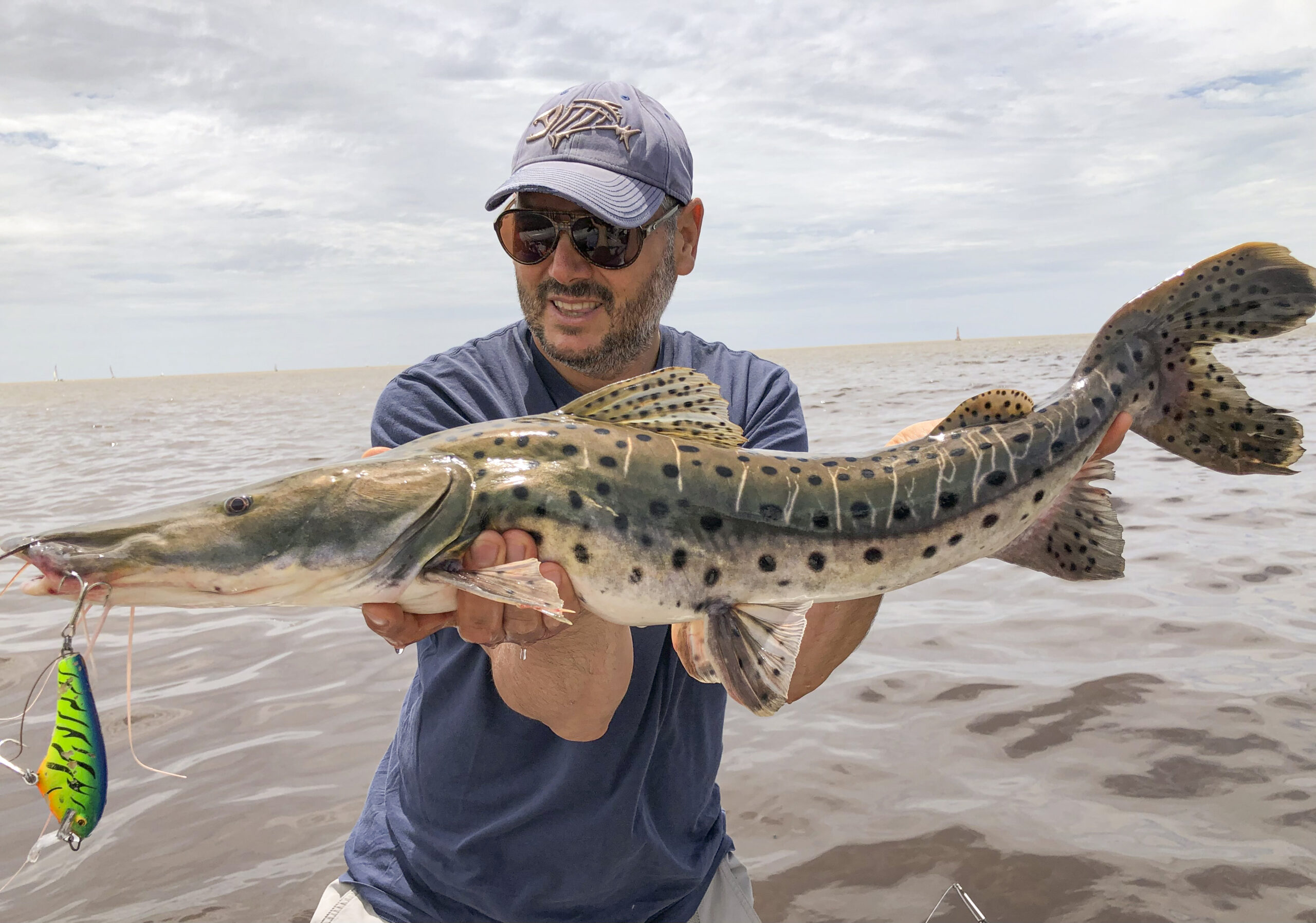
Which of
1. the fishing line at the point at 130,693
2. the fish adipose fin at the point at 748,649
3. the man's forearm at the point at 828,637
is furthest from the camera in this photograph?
the man's forearm at the point at 828,637

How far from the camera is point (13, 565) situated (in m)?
8.58

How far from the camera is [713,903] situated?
11.7 feet

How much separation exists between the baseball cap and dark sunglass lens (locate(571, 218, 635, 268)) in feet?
0.30

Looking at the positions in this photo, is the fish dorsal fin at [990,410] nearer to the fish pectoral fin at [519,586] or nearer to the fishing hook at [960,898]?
the fish pectoral fin at [519,586]

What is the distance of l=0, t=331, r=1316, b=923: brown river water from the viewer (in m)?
4.26

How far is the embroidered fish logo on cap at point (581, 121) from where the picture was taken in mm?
3846

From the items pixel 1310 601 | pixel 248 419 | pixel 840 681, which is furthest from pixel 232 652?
pixel 248 419

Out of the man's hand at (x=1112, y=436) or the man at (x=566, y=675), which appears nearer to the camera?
the man at (x=566, y=675)

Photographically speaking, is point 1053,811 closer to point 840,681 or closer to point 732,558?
point 840,681

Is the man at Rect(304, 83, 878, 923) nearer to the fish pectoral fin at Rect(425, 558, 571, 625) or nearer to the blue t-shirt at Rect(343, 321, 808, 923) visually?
the blue t-shirt at Rect(343, 321, 808, 923)

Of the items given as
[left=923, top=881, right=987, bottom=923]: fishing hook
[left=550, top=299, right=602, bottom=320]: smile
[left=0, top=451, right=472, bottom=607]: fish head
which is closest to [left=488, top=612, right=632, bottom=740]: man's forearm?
[left=0, top=451, right=472, bottom=607]: fish head

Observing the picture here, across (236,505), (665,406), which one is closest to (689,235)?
(665,406)

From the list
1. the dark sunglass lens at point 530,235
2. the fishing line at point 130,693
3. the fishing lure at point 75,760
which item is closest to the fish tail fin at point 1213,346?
the dark sunglass lens at point 530,235

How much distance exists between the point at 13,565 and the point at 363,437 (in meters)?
10.3
